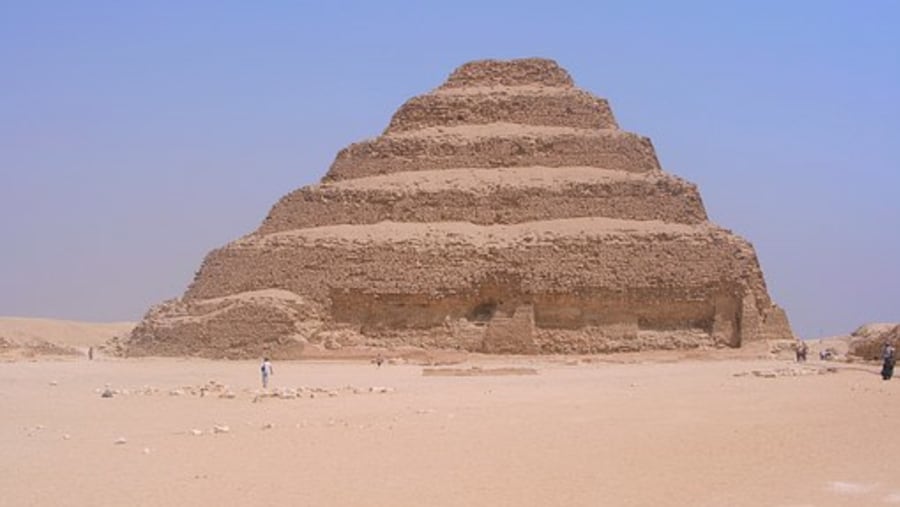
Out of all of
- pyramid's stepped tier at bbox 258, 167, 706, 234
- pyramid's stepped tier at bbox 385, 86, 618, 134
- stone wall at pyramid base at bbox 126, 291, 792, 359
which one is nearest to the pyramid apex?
pyramid's stepped tier at bbox 385, 86, 618, 134

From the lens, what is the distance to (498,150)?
155 ft

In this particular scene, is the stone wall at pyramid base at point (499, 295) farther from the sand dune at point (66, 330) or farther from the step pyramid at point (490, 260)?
the sand dune at point (66, 330)

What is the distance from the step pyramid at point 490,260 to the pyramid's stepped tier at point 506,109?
0.11m

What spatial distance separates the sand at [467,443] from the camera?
12.8 m

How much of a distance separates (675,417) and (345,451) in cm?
579

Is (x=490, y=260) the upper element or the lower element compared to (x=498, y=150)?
lower

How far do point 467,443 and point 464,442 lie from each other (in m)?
0.12

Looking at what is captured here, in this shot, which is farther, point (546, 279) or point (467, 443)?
point (546, 279)

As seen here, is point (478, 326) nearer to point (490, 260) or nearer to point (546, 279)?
point (490, 260)

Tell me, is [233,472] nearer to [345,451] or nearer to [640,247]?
[345,451]

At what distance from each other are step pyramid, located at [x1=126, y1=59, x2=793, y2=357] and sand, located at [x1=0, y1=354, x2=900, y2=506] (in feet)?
39.6

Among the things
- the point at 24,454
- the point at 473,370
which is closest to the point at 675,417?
the point at 24,454

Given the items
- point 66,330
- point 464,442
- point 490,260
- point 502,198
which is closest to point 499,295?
point 490,260

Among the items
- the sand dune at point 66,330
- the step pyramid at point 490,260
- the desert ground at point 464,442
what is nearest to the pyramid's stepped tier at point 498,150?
the step pyramid at point 490,260
